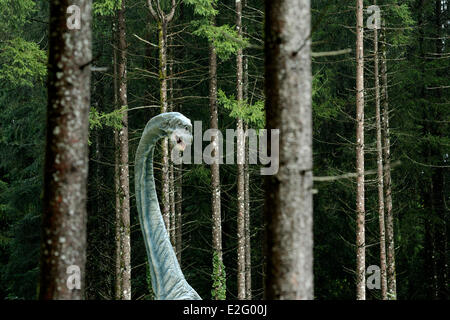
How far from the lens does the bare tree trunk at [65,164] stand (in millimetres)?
5281

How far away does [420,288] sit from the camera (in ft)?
68.7

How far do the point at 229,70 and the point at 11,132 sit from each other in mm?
7529

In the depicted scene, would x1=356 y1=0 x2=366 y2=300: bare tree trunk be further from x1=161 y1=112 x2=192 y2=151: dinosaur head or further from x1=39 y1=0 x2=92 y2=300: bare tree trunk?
x1=39 y1=0 x2=92 y2=300: bare tree trunk

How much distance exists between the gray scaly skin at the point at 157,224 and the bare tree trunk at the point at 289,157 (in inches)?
85.6

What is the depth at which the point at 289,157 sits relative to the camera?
4.74 meters

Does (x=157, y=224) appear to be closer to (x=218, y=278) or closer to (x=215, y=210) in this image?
(x=215, y=210)

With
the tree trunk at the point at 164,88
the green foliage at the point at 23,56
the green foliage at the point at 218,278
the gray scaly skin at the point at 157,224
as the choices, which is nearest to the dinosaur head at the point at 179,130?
the gray scaly skin at the point at 157,224

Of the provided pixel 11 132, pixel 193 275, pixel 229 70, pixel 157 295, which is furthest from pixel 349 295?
pixel 157 295

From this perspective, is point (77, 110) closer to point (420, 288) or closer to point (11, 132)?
point (11, 132)

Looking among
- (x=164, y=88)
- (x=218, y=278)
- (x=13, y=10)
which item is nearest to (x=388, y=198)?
(x=218, y=278)

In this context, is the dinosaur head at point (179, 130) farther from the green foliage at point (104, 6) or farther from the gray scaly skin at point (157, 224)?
the green foliage at point (104, 6)

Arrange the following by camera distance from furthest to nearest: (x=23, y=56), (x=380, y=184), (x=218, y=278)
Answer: (x=218, y=278), (x=380, y=184), (x=23, y=56)

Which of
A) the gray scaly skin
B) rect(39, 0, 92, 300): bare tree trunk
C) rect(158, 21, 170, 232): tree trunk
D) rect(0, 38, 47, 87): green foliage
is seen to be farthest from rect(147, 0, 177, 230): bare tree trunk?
rect(39, 0, 92, 300): bare tree trunk

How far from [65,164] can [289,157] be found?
1921mm
